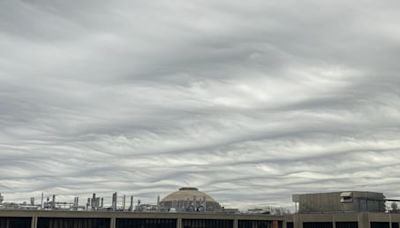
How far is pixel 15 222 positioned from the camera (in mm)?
95188

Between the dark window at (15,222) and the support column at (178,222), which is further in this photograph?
the support column at (178,222)

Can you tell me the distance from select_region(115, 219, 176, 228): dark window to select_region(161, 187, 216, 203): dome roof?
6685cm

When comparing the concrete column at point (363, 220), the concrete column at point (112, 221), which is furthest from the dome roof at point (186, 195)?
the concrete column at point (112, 221)

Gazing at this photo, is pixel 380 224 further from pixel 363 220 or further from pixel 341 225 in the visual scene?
pixel 341 225

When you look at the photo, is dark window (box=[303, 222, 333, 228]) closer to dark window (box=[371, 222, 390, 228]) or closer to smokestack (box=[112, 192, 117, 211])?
dark window (box=[371, 222, 390, 228])

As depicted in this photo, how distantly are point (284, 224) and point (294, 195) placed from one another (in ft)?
65.1

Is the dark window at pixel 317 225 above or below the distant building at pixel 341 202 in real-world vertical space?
below

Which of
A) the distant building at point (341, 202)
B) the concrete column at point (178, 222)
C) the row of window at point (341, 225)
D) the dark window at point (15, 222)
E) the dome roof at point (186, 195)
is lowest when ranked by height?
the dark window at point (15, 222)

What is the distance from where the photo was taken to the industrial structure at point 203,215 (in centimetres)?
9888

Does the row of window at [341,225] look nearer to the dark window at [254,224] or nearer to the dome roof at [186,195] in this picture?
the dark window at [254,224]

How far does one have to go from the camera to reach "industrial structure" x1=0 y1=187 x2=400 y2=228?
9888 cm

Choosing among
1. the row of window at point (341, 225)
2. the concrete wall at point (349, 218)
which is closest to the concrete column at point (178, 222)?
the concrete wall at point (349, 218)

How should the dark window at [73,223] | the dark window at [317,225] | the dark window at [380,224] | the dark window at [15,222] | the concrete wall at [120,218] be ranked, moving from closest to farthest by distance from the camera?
the dark window at [15,222], the concrete wall at [120,218], the dark window at [73,223], the dark window at [380,224], the dark window at [317,225]

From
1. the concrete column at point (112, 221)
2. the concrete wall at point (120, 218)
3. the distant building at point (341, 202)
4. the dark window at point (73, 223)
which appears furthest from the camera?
the distant building at point (341, 202)
